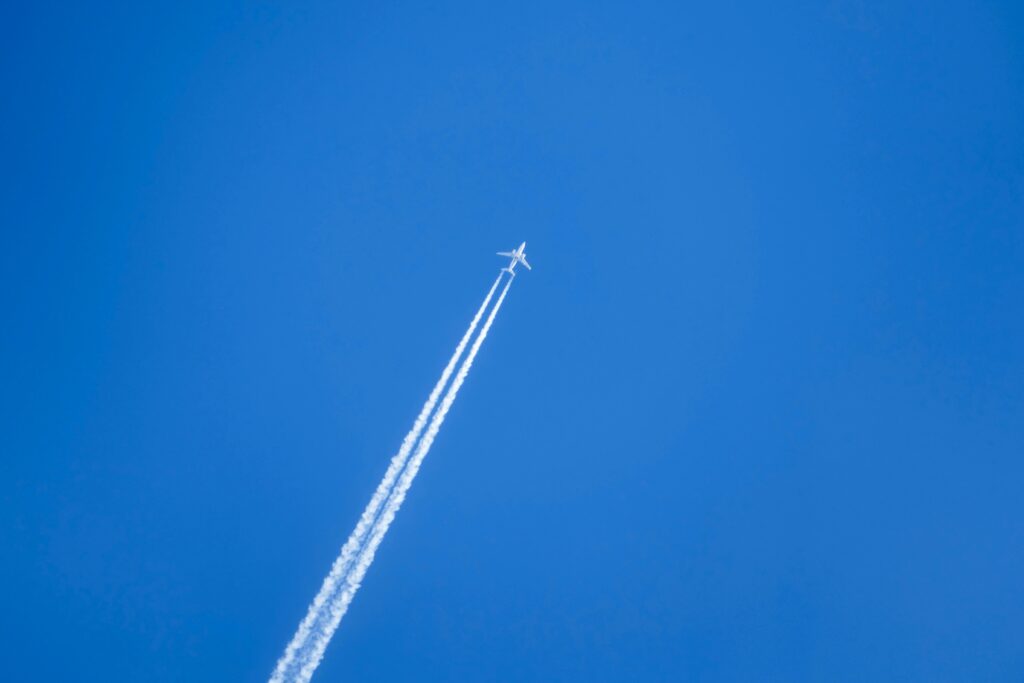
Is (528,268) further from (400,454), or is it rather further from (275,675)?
(275,675)

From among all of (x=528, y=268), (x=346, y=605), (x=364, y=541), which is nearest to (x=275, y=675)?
(x=346, y=605)

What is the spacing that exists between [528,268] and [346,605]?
21578mm

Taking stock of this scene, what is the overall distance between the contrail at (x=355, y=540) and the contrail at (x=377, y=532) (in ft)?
1.16

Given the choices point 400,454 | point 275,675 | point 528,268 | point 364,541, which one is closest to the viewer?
point 275,675

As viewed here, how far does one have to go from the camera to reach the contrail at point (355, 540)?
29.0 m

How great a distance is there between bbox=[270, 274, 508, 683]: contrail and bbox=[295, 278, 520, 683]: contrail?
35 centimetres

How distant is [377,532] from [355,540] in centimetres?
106

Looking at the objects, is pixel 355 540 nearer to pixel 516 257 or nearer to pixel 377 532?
pixel 377 532

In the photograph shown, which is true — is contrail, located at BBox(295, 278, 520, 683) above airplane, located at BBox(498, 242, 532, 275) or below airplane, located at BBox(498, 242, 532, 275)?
below

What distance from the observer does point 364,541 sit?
103 ft

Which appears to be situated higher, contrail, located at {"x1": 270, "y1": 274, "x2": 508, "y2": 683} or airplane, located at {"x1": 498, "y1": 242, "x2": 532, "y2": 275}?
airplane, located at {"x1": 498, "y1": 242, "x2": 532, "y2": 275}

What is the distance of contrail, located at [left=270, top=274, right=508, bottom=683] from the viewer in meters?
29.0

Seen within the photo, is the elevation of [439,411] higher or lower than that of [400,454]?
higher

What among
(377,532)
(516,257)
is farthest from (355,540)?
(516,257)
